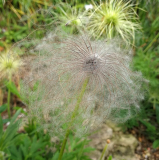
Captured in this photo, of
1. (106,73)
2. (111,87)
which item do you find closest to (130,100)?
(111,87)

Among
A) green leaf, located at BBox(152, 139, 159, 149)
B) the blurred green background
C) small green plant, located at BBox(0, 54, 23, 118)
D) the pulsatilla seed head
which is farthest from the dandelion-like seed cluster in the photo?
green leaf, located at BBox(152, 139, 159, 149)

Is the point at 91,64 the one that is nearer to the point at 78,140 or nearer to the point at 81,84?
the point at 81,84

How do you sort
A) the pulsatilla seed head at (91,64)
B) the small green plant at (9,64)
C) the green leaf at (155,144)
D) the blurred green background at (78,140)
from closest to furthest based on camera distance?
1. the pulsatilla seed head at (91,64)
2. the blurred green background at (78,140)
3. the small green plant at (9,64)
4. the green leaf at (155,144)

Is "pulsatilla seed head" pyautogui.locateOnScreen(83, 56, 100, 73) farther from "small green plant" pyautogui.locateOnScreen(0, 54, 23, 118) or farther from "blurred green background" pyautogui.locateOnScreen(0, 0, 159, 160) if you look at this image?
"small green plant" pyautogui.locateOnScreen(0, 54, 23, 118)

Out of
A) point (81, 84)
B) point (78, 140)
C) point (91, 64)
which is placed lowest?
point (78, 140)

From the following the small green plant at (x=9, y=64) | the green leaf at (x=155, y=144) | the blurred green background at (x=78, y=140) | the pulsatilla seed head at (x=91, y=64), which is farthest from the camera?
the green leaf at (x=155, y=144)

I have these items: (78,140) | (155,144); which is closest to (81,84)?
(78,140)

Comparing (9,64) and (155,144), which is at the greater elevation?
(9,64)

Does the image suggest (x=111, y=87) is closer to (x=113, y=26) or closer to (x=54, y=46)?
(x=54, y=46)

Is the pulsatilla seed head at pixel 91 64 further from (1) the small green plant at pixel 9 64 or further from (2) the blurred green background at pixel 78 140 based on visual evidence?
(1) the small green plant at pixel 9 64

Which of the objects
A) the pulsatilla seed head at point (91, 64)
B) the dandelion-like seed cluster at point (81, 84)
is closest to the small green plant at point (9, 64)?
the dandelion-like seed cluster at point (81, 84)

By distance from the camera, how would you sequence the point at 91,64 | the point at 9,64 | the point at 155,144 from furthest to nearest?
1. the point at 155,144
2. the point at 9,64
3. the point at 91,64
